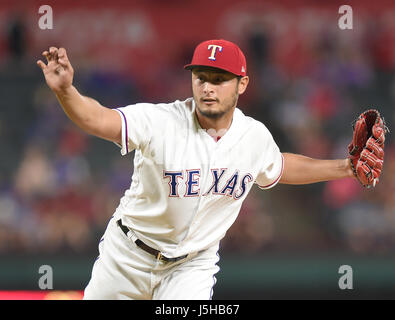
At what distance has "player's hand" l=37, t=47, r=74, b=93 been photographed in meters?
2.90

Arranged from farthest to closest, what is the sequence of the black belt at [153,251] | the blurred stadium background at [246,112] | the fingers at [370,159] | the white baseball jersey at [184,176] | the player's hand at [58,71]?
the blurred stadium background at [246,112], the fingers at [370,159], the black belt at [153,251], the white baseball jersey at [184,176], the player's hand at [58,71]

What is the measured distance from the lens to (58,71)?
2922 mm

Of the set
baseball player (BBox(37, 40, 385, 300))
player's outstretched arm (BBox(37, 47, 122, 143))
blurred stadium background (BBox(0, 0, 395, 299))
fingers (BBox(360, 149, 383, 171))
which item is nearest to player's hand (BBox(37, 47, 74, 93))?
player's outstretched arm (BBox(37, 47, 122, 143))

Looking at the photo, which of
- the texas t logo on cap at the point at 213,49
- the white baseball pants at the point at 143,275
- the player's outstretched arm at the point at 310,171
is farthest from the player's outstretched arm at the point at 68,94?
the player's outstretched arm at the point at 310,171

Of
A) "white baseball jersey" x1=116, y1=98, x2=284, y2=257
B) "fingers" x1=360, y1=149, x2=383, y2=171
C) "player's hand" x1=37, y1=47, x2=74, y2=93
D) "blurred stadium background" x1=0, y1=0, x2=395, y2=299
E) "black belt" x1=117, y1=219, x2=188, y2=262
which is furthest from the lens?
"blurred stadium background" x1=0, y1=0, x2=395, y2=299

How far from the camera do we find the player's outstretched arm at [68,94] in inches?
A: 114

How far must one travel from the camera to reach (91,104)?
120 inches

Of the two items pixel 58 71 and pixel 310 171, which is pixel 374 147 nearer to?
pixel 310 171

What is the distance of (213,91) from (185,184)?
546mm

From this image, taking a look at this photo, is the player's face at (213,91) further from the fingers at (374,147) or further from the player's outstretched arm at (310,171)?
the fingers at (374,147)

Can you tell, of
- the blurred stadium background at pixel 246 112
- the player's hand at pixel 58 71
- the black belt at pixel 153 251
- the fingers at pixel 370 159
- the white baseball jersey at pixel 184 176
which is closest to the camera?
the player's hand at pixel 58 71

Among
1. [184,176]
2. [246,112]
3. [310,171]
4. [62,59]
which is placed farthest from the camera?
[246,112]

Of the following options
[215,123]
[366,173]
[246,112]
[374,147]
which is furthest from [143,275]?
[246,112]

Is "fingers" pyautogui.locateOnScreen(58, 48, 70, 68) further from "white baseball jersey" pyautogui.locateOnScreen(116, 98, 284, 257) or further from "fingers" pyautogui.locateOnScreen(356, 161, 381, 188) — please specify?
"fingers" pyautogui.locateOnScreen(356, 161, 381, 188)
